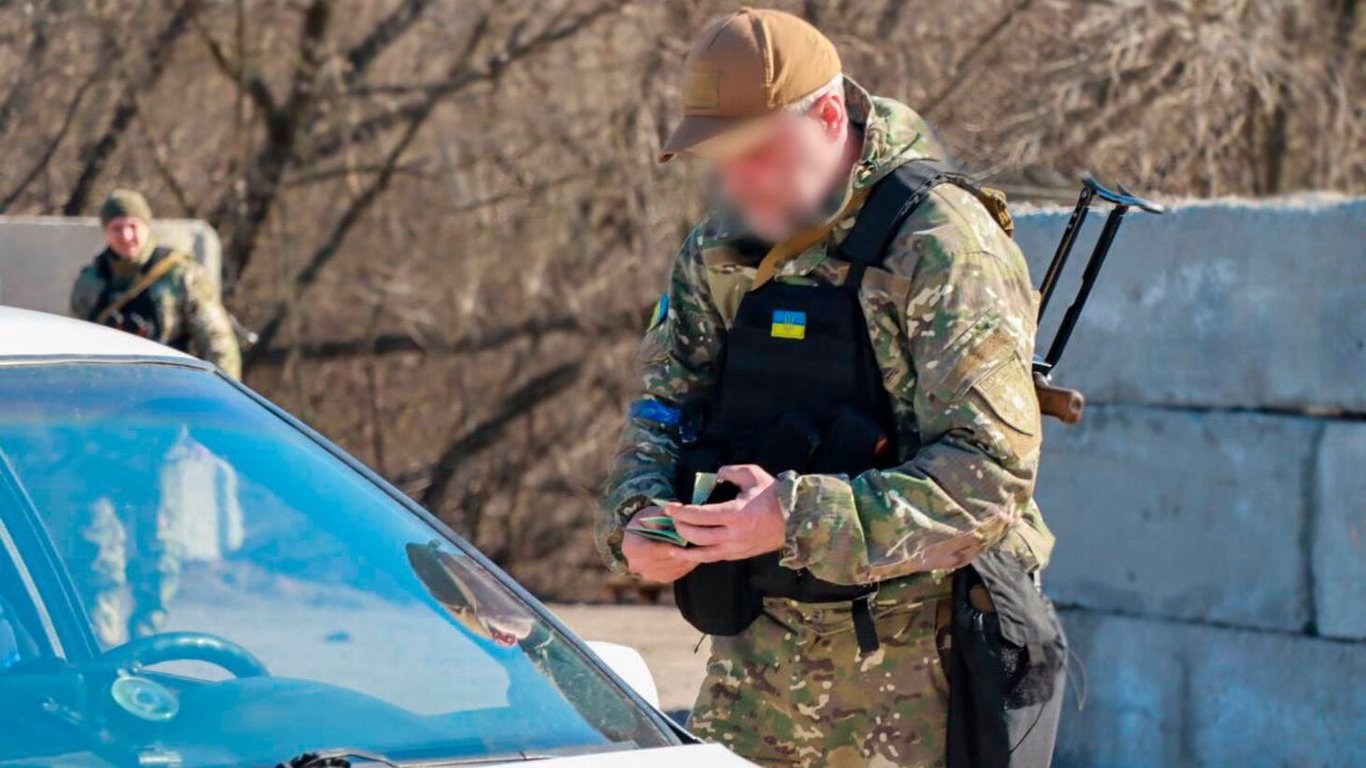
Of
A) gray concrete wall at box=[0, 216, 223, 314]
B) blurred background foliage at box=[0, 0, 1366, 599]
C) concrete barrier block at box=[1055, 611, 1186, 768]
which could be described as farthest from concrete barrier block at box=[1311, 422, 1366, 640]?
blurred background foliage at box=[0, 0, 1366, 599]

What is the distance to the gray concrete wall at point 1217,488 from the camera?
4348 millimetres

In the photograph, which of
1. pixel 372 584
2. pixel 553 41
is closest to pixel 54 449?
pixel 372 584

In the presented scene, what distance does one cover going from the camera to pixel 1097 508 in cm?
480

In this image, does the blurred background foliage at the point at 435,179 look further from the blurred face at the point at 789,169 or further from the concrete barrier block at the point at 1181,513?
the blurred face at the point at 789,169

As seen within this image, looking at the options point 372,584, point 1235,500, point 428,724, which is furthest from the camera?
point 1235,500

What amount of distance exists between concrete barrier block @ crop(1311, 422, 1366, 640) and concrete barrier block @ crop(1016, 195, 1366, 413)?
11 cm

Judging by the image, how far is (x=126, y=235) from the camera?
25.1 ft

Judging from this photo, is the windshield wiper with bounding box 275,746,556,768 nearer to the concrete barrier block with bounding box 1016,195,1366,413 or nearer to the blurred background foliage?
the concrete barrier block with bounding box 1016,195,1366,413

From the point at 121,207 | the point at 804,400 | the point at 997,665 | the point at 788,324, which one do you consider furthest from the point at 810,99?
the point at 121,207

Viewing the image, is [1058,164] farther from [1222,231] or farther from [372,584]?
[372,584]

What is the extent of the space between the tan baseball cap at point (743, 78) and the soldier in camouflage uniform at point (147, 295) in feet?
17.4

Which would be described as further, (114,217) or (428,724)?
(114,217)

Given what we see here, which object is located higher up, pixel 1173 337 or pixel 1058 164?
pixel 1173 337

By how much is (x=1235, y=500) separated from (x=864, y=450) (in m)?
2.29
